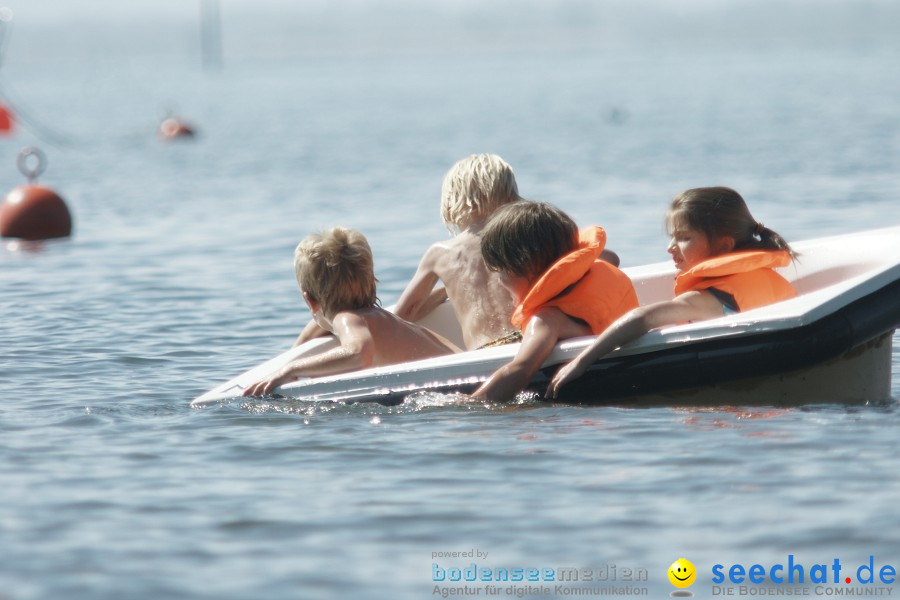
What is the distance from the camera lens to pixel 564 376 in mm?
5746

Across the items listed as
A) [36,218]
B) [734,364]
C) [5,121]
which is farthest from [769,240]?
[5,121]

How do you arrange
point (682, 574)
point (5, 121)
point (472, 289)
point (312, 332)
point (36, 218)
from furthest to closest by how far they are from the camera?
point (5, 121) → point (36, 218) → point (312, 332) → point (472, 289) → point (682, 574)

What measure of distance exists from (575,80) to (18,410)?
234 feet

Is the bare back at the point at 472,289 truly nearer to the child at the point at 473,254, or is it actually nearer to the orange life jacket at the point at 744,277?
the child at the point at 473,254

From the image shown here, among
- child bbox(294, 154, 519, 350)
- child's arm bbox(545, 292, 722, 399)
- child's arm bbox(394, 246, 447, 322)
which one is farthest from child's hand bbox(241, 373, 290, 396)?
child's arm bbox(545, 292, 722, 399)

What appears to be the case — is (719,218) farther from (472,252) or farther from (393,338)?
(393,338)

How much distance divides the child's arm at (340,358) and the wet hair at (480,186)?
0.67m

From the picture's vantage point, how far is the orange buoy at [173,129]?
1340 inches

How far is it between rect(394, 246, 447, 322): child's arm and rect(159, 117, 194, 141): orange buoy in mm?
28087

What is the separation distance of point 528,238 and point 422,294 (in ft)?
3.20

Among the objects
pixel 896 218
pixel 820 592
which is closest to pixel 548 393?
pixel 820 592

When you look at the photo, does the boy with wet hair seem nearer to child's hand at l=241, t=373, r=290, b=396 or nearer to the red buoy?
child's hand at l=241, t=373, r=290, b=396

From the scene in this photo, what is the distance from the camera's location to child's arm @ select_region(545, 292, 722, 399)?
5.64 meters

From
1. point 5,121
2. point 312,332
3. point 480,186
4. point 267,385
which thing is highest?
point 5,121
